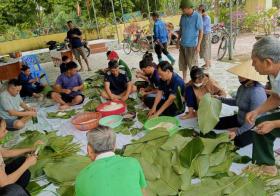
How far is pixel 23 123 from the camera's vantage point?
395cm

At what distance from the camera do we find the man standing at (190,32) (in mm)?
4828

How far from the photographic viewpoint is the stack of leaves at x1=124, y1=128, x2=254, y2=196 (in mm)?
2187

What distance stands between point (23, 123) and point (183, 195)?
2.72m

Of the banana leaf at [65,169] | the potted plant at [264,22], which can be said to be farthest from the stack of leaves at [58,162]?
the potted plant at [264,22]

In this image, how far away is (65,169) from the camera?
8.49 feet

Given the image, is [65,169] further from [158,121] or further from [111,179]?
[111,179]

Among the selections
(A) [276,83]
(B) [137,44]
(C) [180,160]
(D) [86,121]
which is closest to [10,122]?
(D) [86,121]

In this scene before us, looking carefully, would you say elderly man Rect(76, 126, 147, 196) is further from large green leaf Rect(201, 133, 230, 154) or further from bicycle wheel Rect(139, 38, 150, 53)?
bicycle wheel Rect(139, 38, 150, 53)

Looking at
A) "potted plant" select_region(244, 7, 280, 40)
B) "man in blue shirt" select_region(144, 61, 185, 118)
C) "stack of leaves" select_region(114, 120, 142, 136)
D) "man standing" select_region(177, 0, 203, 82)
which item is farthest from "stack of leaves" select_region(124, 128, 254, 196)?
"potted plant" select_region(244, 7, 280, 40)

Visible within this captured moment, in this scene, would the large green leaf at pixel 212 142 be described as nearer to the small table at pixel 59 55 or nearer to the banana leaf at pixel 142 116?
the banana leaf at pixel 142 116

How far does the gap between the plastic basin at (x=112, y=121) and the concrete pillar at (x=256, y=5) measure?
8.21 metres

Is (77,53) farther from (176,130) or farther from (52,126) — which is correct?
(176,130)

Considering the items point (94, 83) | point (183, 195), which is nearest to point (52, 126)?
point (94, 83)

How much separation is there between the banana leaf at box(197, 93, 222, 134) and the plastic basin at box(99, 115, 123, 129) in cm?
116
